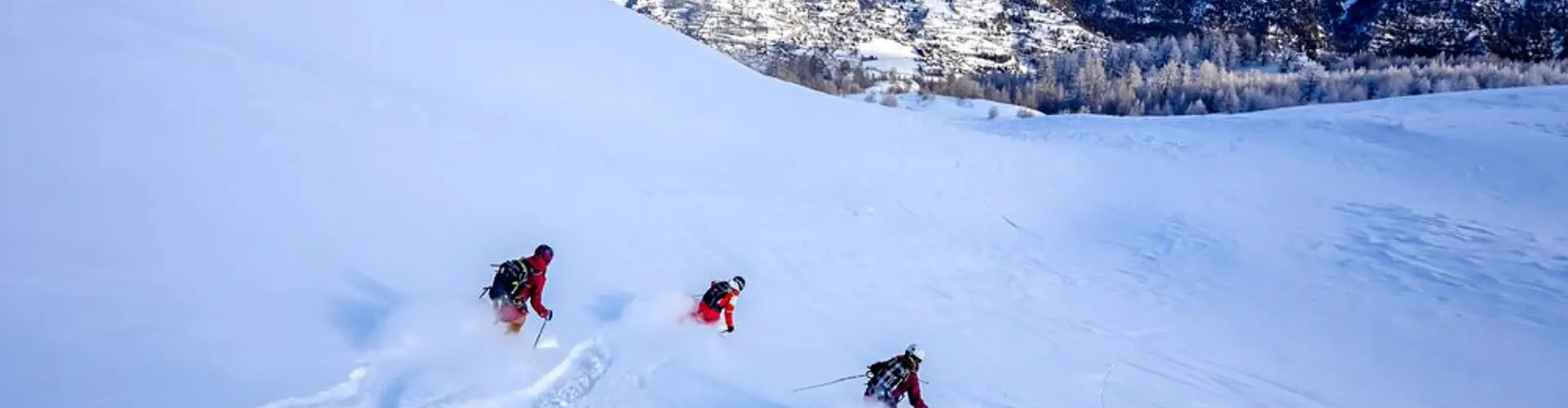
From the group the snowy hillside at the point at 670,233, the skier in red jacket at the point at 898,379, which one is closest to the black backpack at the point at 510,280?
the snowy hillside at the point at 670,233

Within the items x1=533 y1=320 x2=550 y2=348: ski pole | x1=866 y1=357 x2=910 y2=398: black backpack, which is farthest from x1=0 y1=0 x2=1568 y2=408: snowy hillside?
x1=866 y1=357 x2=910 y2=398: black backpack

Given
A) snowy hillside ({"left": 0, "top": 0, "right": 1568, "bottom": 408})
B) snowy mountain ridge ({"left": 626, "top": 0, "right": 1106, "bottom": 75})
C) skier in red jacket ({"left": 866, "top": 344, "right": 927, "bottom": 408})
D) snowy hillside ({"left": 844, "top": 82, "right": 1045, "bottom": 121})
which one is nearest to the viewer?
snowy hillside ({"left": 0, "top": 0, "right": 1568, "bottom": 408})

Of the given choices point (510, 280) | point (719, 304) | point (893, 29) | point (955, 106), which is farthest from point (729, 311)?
point (893, 29)

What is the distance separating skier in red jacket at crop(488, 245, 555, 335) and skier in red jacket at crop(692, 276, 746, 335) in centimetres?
207

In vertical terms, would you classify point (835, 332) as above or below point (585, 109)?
below

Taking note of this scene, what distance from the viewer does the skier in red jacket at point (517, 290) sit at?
9.27 metres

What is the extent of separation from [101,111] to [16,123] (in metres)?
1.35

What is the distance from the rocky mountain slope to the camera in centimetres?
11956

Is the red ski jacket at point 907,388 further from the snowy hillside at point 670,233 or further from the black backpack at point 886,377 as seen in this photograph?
the snowy hillside at point 670,233

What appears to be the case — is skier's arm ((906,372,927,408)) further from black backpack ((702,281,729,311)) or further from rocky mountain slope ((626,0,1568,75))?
rocky mountain slope ((626,0,1568,75))

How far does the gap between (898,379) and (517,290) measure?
13.6 feet

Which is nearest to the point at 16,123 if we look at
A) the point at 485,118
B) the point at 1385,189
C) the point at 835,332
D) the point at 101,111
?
the point at 101,111

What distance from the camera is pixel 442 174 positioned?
15.6 m

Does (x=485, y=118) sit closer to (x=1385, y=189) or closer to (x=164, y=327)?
(x=164, y=327)
